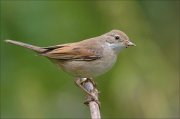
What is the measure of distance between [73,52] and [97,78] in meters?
0.60

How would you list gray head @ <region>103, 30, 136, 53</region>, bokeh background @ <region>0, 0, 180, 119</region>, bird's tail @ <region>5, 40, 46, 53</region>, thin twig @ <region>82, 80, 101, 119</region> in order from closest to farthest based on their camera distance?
thin twig @ <region>82, 80, 101, 119</region> → bird's tail @ <region>5, 40, 46, 53</region> → bokeh background @ <region>0, 0, 180, 119</region> → gray head @ <region>103, 30, 136, 53</region>

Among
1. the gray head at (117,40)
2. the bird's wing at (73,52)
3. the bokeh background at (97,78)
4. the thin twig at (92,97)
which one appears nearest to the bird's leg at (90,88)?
the thin twig at (92,97)

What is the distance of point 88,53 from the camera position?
616 centimetres

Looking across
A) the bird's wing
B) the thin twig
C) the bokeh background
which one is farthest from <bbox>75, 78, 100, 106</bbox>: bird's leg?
the bird's wing

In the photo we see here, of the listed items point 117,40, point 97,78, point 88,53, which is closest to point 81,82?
point 97,78

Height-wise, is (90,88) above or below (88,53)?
below

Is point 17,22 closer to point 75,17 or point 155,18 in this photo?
point 75,17

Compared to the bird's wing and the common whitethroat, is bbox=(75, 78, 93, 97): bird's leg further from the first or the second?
the bird's wing

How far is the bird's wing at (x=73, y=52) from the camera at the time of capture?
596 cm

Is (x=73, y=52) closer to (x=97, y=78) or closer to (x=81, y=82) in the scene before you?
(x=81, y=82)

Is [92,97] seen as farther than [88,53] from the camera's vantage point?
No

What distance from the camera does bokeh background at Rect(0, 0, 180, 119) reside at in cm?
595

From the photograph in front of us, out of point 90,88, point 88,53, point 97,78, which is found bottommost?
point 90,88

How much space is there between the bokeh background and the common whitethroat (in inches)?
5.9
